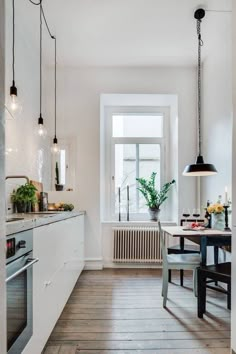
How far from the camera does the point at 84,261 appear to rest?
432cm

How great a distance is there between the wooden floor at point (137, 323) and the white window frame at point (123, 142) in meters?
1.52

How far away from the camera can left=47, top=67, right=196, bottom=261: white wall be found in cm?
446

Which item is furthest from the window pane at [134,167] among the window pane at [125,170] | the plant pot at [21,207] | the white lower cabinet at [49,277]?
the plant pot at [21,207]

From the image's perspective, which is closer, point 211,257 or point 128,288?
point 128,288

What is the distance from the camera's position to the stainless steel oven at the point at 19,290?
137 centimetres

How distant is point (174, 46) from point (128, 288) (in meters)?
3.19

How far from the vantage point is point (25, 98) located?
3.52 m

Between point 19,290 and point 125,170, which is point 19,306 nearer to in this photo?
point 19,290

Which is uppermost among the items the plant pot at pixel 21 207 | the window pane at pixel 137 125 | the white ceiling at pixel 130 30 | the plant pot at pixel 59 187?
the white ceiling at pixel 130 30

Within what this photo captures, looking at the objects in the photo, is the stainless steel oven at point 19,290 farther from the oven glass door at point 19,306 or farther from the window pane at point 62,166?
the window pane at point 62,166

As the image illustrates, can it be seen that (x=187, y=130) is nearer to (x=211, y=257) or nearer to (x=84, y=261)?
(x=211, y=257)

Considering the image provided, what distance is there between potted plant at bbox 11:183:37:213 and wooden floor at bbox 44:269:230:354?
107 centimetres

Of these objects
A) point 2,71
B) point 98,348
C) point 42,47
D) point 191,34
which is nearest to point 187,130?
point 191,34

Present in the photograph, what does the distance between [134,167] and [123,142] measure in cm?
47
